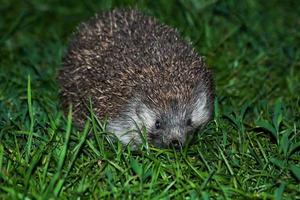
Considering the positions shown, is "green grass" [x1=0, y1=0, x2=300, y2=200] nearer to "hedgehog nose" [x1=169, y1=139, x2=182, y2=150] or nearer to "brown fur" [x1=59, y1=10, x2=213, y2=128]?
"hedgehog nose" [x1=169, y1=139, x2=182, y2=150]

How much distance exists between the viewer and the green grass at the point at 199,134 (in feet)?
14.8

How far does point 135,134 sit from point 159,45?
0.83 metres

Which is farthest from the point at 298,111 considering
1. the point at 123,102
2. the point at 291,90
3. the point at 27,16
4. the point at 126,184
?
the point at 27,16

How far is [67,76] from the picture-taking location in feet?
20.1

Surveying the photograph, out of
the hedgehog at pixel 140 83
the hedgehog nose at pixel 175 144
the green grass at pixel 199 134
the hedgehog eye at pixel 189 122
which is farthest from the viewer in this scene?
the hedgehog eye at pixel 189 122

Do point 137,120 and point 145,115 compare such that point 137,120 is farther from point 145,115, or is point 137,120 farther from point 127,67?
point 127,67

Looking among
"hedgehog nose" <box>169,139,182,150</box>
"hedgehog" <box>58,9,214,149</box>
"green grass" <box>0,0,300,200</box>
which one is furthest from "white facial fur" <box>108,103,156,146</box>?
"hedgehog nose" <box>169,139,182,150</box>

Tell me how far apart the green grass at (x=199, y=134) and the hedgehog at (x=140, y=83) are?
7.1 inches

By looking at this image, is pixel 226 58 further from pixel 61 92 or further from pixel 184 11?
pixel 61 92

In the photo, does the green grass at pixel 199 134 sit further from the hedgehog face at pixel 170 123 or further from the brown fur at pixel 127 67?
the brown fur at pixel 127 67

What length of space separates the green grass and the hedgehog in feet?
0.59

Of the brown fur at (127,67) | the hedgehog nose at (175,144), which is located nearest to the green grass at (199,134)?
the hedgehog nose at (175,144)

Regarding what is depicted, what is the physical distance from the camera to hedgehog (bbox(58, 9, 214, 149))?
5.23m

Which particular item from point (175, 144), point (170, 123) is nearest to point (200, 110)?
point (170, 123)
